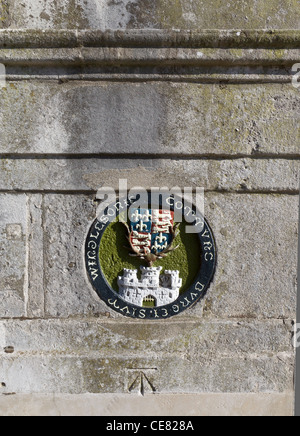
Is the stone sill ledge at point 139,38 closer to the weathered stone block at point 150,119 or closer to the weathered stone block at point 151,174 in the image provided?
the weathered stone block at point 150,119

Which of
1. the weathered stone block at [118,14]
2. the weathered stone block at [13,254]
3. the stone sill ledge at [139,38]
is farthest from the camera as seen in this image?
the weathered stone block at [13,254]

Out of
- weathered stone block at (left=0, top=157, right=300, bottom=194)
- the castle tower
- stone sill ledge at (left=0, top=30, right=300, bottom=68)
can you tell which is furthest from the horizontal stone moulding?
the castle tower

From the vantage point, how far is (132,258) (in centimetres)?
329

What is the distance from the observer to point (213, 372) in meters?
3.27

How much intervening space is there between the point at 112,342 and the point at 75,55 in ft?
6.93

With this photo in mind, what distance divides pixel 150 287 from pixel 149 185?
77 centimetres

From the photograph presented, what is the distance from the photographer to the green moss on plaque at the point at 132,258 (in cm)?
328

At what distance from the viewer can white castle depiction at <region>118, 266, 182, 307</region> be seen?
3.27m

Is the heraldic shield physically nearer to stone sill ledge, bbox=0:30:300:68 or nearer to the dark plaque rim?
the dark plaque rim

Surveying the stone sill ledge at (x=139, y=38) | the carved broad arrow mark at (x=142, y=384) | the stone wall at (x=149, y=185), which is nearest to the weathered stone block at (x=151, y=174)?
the stone wall at (x=149, y=185)

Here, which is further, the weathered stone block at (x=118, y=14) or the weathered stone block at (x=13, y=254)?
the weathered stone block at (x=13, y=254)

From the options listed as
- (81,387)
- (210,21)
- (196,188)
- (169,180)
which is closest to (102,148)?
(169,180)

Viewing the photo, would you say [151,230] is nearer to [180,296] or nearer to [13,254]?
[180,296]

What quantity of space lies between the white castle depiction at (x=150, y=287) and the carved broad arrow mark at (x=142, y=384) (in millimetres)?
528
